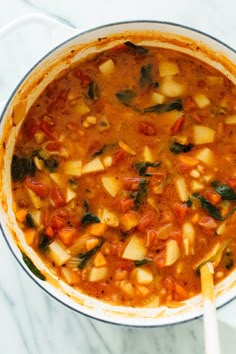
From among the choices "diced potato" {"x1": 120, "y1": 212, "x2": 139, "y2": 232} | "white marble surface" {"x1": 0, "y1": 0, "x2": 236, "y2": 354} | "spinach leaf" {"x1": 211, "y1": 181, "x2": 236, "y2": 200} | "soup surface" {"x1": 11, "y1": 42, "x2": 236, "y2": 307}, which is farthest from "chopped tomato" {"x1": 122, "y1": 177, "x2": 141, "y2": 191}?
"white marble surface" {"x1": 0, "y1": 0, "x2": 236, "y2": 354}

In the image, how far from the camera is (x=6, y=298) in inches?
128

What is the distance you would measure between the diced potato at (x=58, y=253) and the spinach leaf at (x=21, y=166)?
0.32 meters

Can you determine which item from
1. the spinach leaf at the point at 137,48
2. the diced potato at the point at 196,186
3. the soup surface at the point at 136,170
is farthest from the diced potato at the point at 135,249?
the spinach leaf at the point at 137,48

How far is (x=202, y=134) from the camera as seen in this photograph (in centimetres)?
310

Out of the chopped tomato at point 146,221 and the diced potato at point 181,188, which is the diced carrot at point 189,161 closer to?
the diced potato at point 181,188

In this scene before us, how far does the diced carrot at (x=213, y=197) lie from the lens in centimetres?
310

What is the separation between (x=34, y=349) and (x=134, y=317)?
0.49 m

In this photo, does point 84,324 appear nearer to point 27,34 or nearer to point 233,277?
point 233,277

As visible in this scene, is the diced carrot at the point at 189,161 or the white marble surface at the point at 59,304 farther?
the white marble surface at the point at 59,304

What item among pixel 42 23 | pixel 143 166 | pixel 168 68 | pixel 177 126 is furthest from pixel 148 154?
pixel 42 23

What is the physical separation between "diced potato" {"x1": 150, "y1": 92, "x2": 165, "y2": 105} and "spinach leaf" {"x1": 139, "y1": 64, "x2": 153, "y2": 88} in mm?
53

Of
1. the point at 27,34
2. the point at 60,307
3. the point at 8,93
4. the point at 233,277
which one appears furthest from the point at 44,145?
the point at 233,277

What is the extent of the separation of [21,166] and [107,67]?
553 millimetres

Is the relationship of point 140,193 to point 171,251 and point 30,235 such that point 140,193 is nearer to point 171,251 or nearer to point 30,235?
point 171,251
